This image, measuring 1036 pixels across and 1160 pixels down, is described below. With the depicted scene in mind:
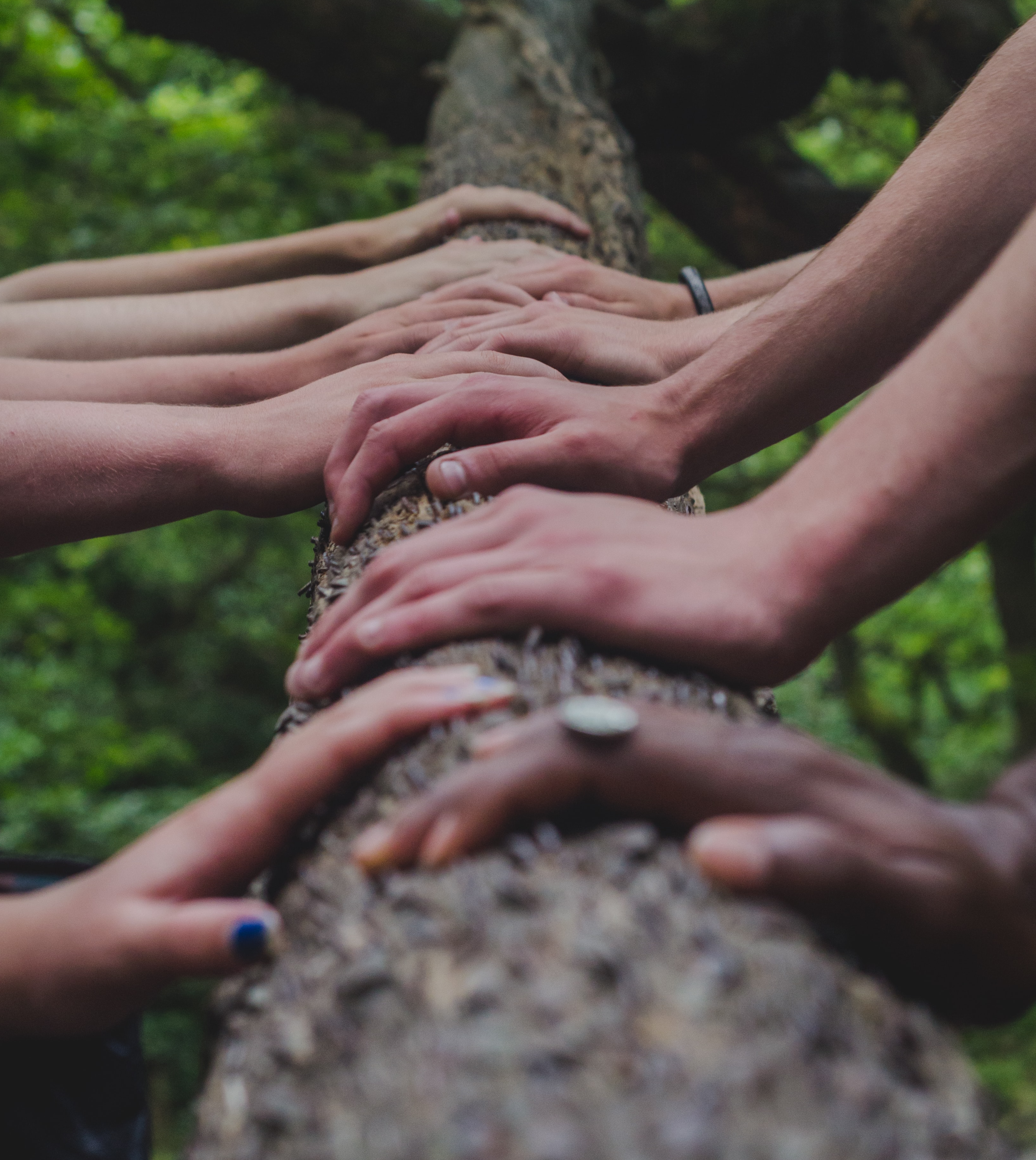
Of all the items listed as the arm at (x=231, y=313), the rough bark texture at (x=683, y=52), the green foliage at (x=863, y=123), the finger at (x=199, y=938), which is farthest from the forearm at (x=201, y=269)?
the green foliage at (x=863, y=123)

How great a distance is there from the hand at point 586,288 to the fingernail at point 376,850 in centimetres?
165

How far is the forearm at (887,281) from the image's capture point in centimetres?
142

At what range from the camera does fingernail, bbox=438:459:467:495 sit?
1348 mm

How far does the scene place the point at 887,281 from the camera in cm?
146

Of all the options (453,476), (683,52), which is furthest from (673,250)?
(453,476)

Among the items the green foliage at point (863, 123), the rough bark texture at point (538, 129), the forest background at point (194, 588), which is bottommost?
the forest background at point (194, 588)

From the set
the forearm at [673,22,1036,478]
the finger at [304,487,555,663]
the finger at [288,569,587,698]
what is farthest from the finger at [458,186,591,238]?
the finger at [288,569,587,698]

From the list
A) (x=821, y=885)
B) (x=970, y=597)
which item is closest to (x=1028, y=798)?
(x=821, y=885)

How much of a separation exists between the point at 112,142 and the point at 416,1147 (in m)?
5.62

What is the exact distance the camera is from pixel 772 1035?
1.98 ft

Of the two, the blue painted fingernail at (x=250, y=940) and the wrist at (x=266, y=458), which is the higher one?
the wrist at (x=266, y=458)

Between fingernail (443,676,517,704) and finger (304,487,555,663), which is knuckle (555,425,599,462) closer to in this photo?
finger (304,487,555,663)

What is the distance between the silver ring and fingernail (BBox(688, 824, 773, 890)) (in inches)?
4.1

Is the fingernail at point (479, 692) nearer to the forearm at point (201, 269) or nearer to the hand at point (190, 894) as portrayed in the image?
the hand at point (190, 894)
